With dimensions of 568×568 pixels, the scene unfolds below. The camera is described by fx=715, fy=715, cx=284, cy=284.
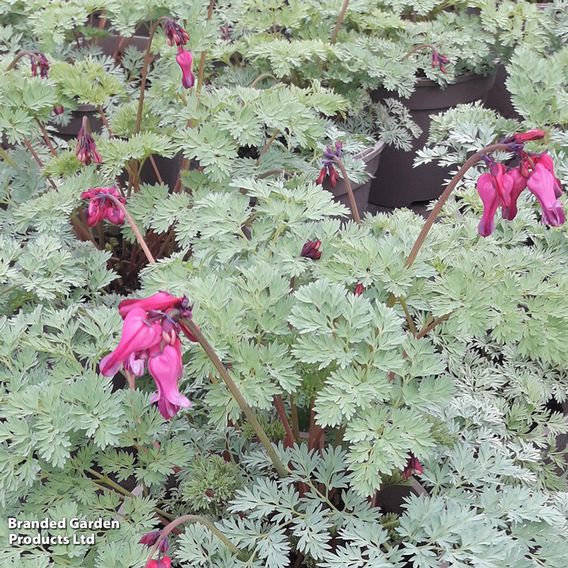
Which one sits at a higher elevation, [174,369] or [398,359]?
[174,369]

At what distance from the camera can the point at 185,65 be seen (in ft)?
6.62

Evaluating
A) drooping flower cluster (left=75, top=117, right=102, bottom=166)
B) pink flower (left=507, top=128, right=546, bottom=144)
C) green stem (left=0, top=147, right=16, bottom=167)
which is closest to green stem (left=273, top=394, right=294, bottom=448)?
pink flower (left=507, top=128, right=546, bottom=144)

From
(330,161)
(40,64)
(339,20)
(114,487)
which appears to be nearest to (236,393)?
(114,487)

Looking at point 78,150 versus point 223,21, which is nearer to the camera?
point 78,150

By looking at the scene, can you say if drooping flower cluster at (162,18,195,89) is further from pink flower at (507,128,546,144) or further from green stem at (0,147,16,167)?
pink flower at (507,128,546,144)

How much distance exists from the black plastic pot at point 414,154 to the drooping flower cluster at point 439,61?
95mm

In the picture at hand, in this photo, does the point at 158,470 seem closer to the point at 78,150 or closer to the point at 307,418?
the point at 307,418

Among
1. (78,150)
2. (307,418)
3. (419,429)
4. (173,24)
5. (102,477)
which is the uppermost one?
(173,24)

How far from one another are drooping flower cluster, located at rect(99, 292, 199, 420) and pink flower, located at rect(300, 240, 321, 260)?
0.48 meters

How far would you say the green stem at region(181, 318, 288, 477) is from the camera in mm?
987

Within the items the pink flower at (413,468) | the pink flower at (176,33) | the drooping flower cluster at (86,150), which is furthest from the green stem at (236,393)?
the pink flower at (176,33)

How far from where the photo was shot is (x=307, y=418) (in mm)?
1523

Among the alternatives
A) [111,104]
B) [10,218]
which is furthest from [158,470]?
[111,104]

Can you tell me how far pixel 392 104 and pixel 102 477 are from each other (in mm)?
1912
